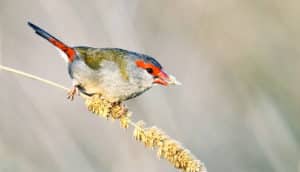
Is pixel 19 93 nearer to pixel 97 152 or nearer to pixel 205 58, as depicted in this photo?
pixel 97 152

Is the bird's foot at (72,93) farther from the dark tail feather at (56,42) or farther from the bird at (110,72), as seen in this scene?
the dark tail feather at (56,42)

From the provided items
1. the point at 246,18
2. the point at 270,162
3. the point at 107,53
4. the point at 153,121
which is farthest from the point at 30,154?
the point at 246,18

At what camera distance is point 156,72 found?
329 centimetres

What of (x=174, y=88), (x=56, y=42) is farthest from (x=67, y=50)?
(x=174, y=88)

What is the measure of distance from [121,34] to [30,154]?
1024 millimetres

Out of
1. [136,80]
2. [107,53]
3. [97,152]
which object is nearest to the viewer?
[136,80]

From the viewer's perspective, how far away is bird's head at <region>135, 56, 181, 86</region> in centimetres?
325

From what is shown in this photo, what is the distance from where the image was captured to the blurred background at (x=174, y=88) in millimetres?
4555

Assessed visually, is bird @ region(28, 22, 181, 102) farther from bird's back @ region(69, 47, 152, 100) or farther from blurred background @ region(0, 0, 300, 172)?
blurred background @ region(0, 0, 300, 172)

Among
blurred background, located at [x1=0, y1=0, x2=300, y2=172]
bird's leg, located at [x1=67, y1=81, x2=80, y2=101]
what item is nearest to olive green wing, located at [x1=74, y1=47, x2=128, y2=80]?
bird's leg, located at [x1=67, y1=81, x2=80, y2=101]

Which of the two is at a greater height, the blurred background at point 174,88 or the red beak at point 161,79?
the blurred background at point 174,88

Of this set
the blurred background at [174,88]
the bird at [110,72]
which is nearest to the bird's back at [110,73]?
the bird at [110,72]

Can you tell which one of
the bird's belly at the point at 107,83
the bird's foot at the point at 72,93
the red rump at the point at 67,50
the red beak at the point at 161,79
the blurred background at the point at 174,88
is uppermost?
the blurred background at the point at 174,88

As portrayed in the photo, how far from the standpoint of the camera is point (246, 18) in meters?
5.54
